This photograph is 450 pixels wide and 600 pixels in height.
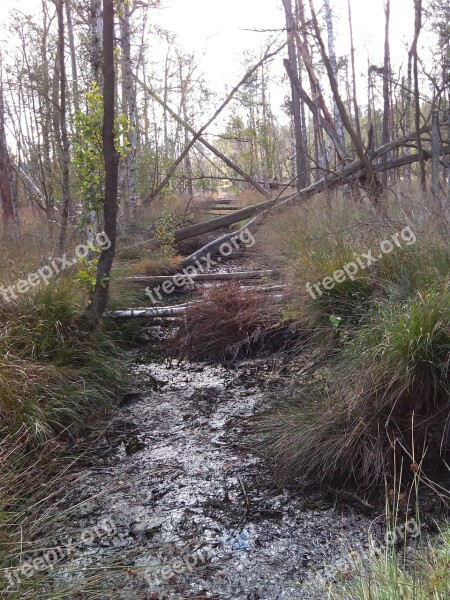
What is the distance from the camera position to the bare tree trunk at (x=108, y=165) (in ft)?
15.0

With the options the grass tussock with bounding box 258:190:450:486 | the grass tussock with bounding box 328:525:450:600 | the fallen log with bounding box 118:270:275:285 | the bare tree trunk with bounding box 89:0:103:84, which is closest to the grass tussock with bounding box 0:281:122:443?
the grass tussock with bounding box 258:190:450:486

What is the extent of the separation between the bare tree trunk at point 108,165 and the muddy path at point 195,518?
1.16 meters

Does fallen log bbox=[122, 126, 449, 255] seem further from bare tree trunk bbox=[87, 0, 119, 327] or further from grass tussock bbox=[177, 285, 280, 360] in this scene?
bare tree trunk bbox=[87, 0, 119, 327]

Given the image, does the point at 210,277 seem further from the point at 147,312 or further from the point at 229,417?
the point at 229,417

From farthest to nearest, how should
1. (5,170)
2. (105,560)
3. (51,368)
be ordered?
(5,170) < (51,368) < (105,560)

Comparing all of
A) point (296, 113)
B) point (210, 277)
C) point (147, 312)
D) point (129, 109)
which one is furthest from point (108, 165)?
point (296, 113)

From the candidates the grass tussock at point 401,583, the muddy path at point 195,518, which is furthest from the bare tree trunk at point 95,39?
the grass tussock at point 401,583

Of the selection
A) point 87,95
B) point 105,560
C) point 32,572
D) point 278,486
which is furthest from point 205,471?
point 87,95

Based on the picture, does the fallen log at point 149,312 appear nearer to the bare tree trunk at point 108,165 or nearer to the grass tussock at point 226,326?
the grass tussock at point 226,326

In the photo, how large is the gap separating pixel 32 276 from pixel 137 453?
6.86ft

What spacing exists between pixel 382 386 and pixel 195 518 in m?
1.28

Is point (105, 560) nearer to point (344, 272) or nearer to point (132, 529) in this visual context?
point (132, 529)

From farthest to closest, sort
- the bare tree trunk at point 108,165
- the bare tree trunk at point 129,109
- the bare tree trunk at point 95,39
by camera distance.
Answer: the bare tree trunk at point 129,109 < the bare tree trunk at point 95,39 < the bare tree trunk at point 108,165

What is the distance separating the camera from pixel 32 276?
4848mm
